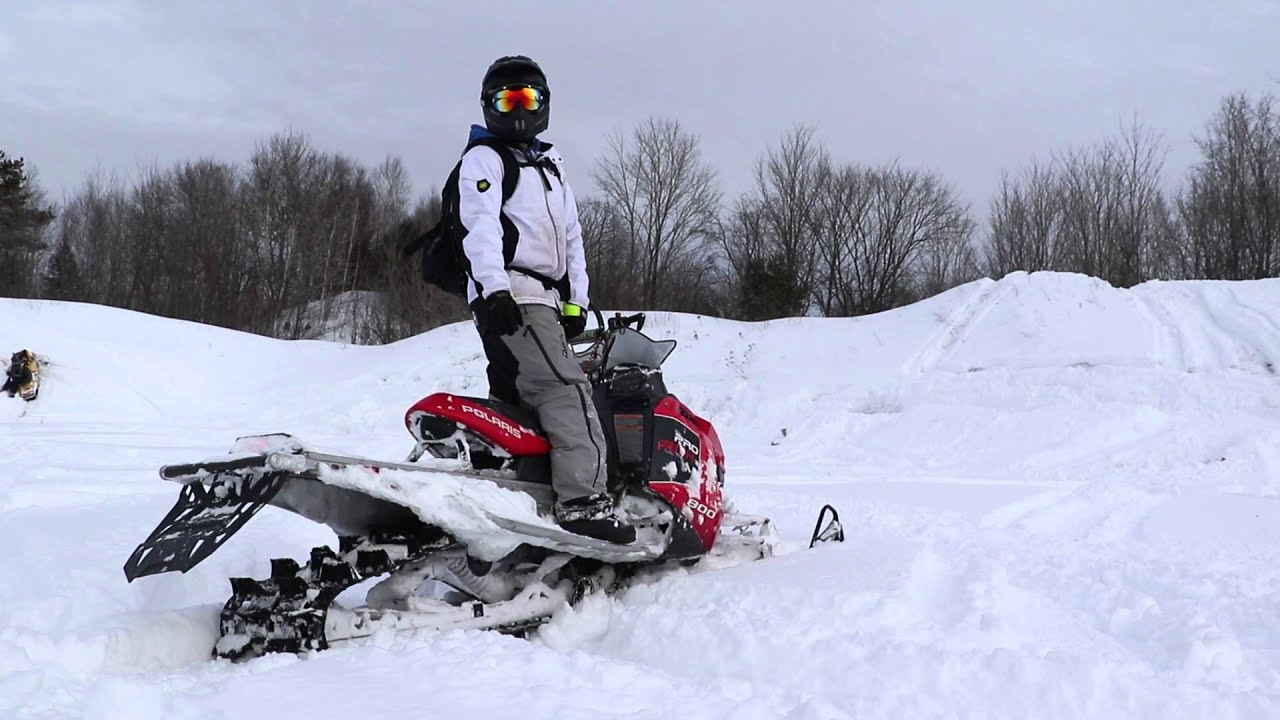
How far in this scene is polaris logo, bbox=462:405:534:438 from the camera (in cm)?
303

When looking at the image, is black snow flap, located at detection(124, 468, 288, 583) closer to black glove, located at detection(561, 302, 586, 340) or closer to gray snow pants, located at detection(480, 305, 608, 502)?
gray snow pants, located at detection(480, 305, 608, 502)

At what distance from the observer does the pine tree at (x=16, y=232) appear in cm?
3250

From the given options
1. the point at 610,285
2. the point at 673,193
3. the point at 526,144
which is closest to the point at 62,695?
the point at 526,144

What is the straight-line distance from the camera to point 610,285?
29469mm

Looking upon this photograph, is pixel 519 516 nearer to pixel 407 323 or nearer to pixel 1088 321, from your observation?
pixel 1088 321

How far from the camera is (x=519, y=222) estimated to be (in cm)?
329

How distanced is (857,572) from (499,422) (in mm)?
1425

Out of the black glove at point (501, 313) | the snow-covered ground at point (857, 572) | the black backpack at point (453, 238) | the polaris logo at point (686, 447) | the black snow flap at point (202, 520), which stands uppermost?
the black backpack at point (453, 238)

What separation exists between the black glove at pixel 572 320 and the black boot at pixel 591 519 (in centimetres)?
67

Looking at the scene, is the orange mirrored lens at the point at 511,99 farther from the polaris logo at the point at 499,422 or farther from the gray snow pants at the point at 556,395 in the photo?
the polaris logo at the point at 499,422

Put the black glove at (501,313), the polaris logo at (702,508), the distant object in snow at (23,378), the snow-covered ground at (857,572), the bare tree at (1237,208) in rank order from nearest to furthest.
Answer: the snow-covered ground at (857,572)
the black glove at (501,313)
the polaris logo at (702,508)
the distant object in snow at (23,378)
the bare tree at (1237,208)

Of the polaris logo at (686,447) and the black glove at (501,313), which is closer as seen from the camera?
the black glove at (501,313)

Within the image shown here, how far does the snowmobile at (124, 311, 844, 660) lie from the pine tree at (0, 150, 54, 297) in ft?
117

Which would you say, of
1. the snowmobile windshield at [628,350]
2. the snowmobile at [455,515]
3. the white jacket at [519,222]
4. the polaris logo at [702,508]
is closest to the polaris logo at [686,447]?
the snowmobile at [455,515]
